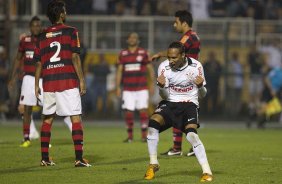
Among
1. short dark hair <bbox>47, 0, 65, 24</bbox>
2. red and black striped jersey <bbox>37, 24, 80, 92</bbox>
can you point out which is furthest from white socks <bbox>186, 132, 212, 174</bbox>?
short dark hair <bbox>47, 0, 65, 24</bbox>

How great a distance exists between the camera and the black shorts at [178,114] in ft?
41.0

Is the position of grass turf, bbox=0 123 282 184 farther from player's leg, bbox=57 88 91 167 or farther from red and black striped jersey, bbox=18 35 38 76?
red and black striped jersey, bbox=18 35 38 76

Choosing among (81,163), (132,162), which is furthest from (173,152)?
(81,163)

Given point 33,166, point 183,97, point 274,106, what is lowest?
point 274,106

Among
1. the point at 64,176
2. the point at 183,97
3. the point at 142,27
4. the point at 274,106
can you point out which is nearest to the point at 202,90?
the point at 183,97

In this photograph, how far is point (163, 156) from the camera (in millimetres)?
15438

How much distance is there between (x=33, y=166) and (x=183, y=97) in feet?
8.44

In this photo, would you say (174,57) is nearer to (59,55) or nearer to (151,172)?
(151,172)

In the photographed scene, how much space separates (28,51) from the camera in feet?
57.0

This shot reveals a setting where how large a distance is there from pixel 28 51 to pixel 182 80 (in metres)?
5.46

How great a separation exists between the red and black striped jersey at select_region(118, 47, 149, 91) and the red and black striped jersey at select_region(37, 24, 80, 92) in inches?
258

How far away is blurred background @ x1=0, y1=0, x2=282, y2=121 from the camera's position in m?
28.9

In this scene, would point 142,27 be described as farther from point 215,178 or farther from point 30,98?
point 215,178

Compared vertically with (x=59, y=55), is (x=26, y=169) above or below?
below
